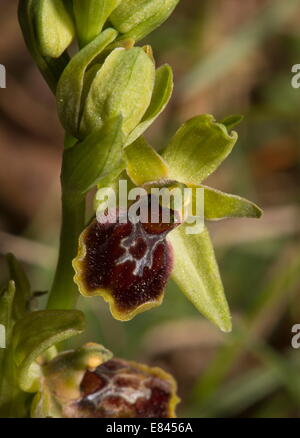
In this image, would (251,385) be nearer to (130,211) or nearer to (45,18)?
(130,211)

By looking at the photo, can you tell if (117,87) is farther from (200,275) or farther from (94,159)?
(200,275)

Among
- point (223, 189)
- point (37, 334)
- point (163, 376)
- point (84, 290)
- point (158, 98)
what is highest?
point (158, 98)

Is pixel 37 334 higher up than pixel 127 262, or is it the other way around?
pixel 127 262

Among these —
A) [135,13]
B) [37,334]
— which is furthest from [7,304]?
[135,13]

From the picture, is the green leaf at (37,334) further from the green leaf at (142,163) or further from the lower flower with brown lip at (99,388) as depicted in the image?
the green leaf at (142,163)

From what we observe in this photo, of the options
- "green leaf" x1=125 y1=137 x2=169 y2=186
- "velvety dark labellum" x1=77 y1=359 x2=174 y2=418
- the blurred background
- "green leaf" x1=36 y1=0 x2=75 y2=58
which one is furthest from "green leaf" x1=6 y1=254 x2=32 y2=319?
the blurred background
